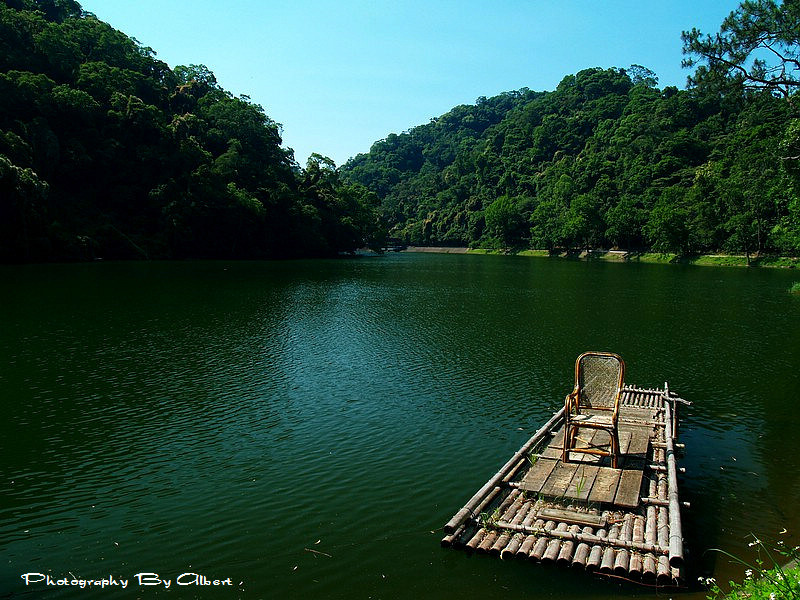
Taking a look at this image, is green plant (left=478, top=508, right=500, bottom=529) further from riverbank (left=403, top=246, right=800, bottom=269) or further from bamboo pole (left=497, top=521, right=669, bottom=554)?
riverbank (left=403, top=246, right=800, bottom=269)

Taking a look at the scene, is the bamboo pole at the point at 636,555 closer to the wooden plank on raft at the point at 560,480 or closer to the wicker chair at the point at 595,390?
the wooden plank on raft at the point at 560,480

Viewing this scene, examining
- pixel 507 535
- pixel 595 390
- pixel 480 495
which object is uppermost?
pixel 595 390

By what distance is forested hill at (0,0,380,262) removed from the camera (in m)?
74.9

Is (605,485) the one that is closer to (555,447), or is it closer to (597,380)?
(555,447)

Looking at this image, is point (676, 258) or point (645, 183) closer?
point (676, 258)

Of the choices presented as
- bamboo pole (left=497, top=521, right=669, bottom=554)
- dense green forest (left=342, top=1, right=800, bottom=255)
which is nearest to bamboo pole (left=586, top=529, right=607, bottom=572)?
bamboo pole (left=497, top=521, right=669, bottom=554)

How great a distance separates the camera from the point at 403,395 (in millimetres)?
19594

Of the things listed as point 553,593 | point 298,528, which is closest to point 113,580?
point 298,528

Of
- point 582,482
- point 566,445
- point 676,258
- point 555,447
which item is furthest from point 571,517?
point 676,258

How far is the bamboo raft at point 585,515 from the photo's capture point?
27.5ft

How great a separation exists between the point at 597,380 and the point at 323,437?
7.45 metres

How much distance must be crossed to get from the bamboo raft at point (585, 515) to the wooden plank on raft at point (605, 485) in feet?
0.06

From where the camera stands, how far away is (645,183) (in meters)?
122

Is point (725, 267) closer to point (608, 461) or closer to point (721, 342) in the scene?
point (721, 342)
